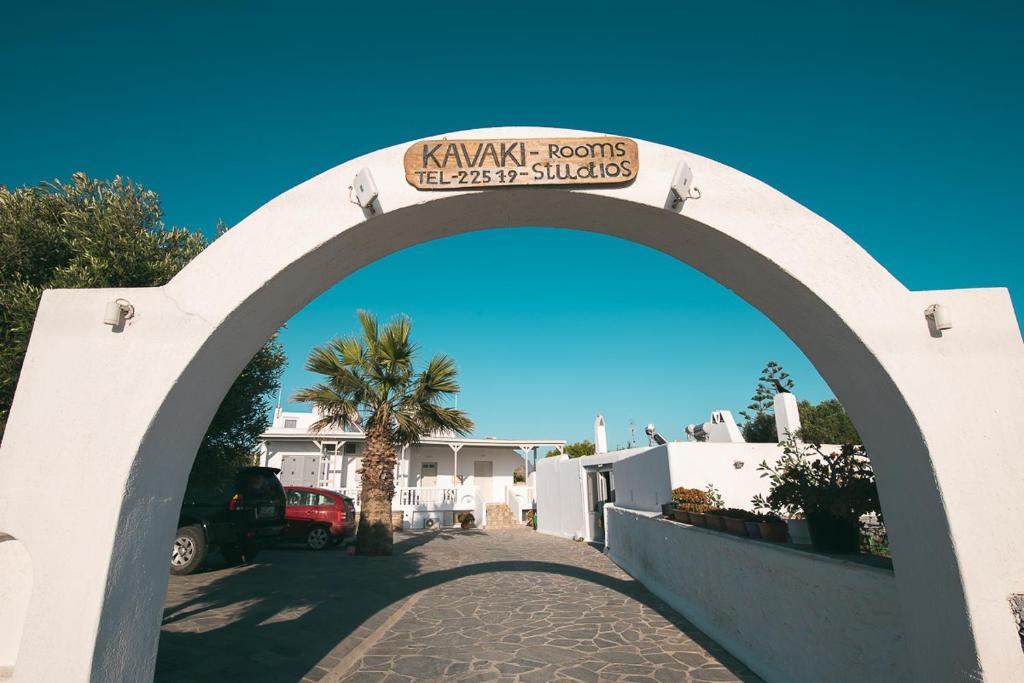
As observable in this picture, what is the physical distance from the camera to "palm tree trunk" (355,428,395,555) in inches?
477

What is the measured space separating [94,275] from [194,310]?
3897 millimetres

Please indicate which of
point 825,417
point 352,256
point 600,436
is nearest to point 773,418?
point 825,417

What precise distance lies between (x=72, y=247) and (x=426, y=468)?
20.9m

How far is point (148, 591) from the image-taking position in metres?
3.10

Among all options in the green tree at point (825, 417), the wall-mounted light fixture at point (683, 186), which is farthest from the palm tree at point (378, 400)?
the green tree at point (825, 417)

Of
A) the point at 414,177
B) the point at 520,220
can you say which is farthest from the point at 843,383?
the point at 414,177

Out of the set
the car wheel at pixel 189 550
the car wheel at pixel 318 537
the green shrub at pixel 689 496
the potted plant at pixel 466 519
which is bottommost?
the potted plant at pixel 466 519

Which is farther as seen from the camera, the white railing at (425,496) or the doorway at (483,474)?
the doorway at (483,474)

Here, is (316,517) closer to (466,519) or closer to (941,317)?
(466,519)

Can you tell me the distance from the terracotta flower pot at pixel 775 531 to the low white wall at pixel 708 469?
504 cm

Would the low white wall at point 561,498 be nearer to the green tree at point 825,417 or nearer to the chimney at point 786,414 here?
the chimney at point 786,414

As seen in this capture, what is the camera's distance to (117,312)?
9.87 ft

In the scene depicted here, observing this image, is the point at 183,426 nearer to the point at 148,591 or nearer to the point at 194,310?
the point at 194,310

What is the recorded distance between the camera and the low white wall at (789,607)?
339cm
